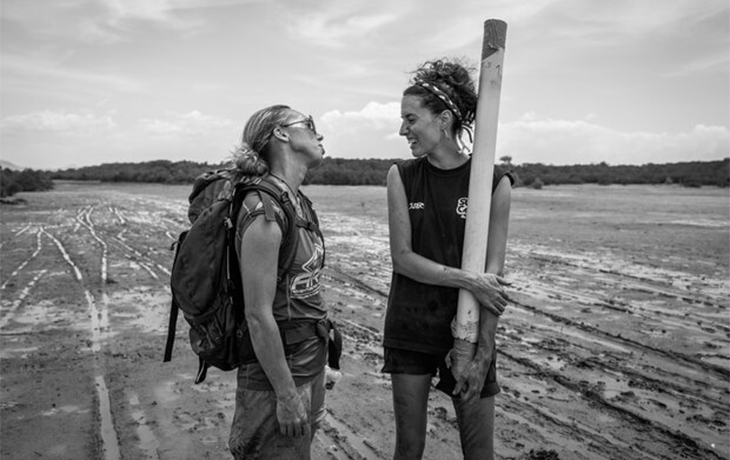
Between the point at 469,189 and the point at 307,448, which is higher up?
the point at 469,189

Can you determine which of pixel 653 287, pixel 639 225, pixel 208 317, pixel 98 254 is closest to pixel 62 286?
pixel 98 254

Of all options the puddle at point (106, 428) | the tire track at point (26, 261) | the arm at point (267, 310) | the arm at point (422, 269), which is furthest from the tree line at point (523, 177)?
the arm at point (267, 310)

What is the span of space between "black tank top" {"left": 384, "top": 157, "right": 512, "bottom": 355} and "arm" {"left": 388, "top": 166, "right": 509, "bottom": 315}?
0.04 m

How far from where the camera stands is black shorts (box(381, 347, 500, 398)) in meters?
2.56

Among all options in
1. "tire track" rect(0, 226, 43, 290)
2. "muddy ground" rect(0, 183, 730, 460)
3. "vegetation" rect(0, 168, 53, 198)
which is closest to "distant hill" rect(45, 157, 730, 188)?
"vegetation" rect(0, 168, 53, 198)

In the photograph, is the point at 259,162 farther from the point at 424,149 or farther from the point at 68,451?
the point at 68,451

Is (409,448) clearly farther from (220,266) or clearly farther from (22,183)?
(22,183)

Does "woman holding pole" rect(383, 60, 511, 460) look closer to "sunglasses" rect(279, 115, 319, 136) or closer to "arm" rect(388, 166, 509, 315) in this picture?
"arm" rect(388, 166, 509, 315)

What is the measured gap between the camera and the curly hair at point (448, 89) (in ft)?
8.37

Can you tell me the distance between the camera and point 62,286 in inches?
359

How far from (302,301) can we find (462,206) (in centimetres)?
82

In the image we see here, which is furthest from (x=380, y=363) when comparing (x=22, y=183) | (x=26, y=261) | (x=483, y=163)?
(x=22, y=183)

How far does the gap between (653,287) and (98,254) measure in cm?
1050

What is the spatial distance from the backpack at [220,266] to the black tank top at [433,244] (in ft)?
1.72
